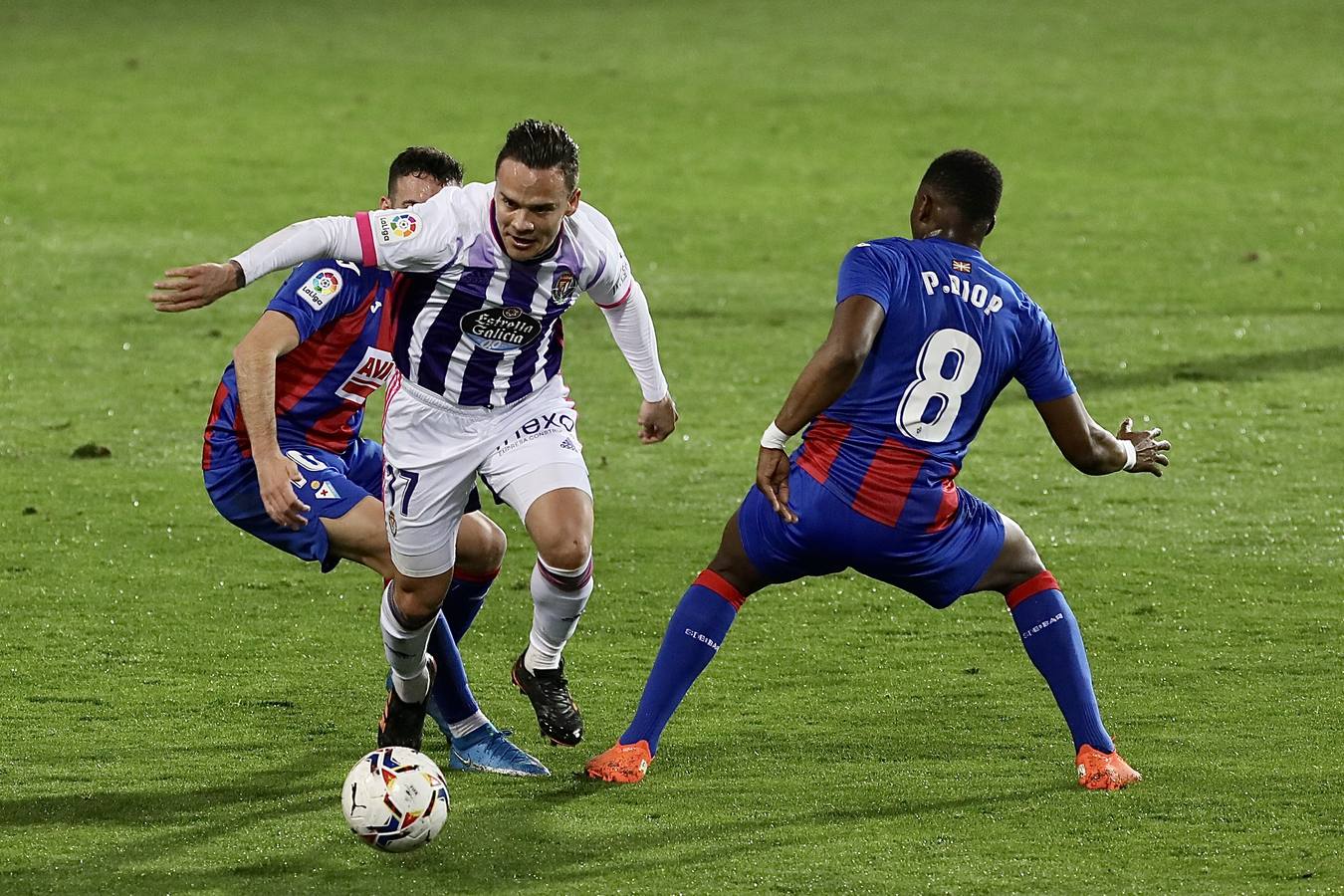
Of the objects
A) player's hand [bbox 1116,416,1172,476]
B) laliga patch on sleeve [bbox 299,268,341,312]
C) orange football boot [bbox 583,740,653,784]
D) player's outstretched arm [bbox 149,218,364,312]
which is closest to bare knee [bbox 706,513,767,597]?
orange football boot [bbox 583,740,653,784]

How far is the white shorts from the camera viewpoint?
17.8 ft

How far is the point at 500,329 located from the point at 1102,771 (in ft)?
6.49

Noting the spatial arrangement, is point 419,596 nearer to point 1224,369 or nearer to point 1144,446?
point 1144,446

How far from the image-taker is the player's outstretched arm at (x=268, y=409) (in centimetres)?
521

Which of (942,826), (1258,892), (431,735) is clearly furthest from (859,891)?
(431,735)

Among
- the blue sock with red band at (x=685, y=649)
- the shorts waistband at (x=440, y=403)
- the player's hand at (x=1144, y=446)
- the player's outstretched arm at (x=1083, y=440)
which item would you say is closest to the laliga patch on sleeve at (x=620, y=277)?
the shorts waistband at (x=440, y=403)

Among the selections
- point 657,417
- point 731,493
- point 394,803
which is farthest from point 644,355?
point 731,493

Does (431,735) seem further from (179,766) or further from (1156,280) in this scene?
(1156,280)

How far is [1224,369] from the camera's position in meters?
11.3

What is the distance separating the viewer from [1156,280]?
44.9 ft

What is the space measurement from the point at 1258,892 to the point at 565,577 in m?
1.96

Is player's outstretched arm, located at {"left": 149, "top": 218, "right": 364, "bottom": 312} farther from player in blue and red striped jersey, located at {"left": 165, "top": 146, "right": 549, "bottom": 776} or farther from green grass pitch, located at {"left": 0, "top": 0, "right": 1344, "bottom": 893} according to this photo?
green grass pitch, located at {"left": 0, "top": 0, "right": 1344, "bottom": 893}

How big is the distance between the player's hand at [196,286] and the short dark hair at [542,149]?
776 mm

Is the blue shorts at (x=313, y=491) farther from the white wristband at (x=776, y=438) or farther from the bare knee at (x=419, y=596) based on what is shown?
the white wristband at (x=776, y=438)
